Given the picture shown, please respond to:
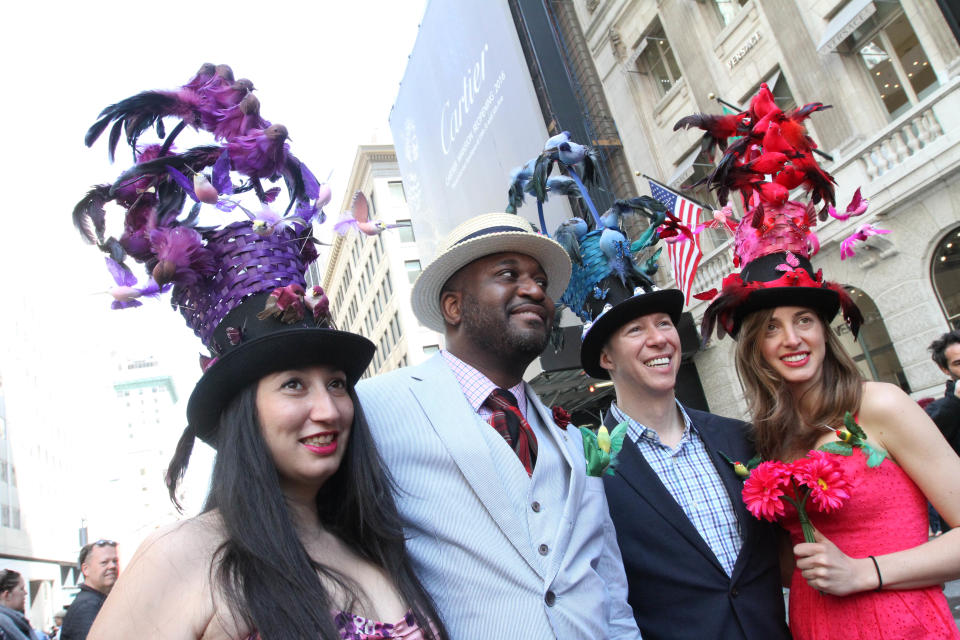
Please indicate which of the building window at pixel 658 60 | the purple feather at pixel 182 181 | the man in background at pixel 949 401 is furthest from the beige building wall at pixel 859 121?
the purple feather at pixel 182 181

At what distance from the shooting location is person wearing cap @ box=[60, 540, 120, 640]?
538 cm

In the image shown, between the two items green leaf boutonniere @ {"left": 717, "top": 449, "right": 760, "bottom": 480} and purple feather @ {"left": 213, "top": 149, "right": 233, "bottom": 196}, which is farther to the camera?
green leaf boutonniere @ {"left": 717, "top": 449, "right": 760, "bottom": 480}

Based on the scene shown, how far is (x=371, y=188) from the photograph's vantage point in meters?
43.4

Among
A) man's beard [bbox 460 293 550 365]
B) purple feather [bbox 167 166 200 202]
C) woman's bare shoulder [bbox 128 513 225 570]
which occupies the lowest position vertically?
woman's bare shoulder [bbox 128 513 225 570]

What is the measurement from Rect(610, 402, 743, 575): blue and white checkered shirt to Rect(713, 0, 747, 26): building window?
12613 mm

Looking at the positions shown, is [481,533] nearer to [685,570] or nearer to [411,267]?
[685,570]

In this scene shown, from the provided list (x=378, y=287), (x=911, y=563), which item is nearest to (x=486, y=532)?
(x=911, y=563)

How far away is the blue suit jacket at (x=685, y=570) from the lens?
8.26 ft

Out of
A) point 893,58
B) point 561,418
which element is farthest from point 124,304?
point 893,58

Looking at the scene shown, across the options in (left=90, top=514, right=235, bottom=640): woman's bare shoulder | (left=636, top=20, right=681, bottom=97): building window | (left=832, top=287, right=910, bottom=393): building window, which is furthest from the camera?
(left=636, top=20, right=681, bottom=97): building window

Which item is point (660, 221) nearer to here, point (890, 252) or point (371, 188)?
point (890, 252)

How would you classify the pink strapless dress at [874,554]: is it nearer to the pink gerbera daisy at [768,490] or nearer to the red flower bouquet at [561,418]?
the pink gerbera daisy at [768,490]

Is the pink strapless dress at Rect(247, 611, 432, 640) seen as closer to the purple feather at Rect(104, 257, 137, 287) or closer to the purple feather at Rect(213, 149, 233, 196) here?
the purple feather at Rect(104, 257, 137, 287)

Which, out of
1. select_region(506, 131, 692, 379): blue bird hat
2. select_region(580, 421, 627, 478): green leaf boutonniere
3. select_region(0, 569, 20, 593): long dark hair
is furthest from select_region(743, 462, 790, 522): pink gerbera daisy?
select_region(0, 569, 20, 593): long dark hair
